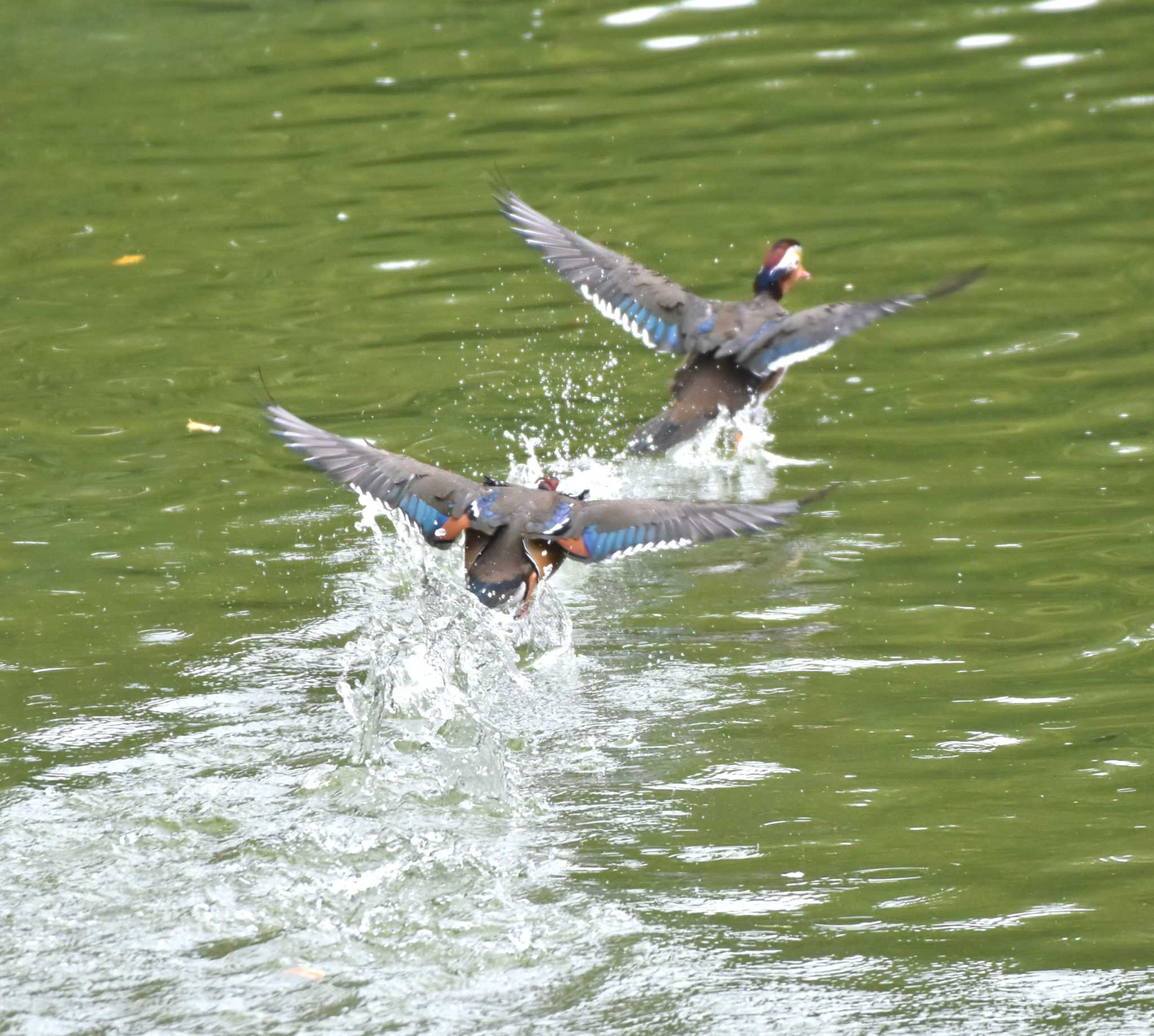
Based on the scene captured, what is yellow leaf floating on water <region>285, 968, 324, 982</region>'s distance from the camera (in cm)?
457

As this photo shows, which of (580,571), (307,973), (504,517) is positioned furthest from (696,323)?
(307,973)

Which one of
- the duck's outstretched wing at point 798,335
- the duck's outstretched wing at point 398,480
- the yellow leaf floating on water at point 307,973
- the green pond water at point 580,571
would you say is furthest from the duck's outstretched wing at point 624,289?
the yellow leaf floating on water at point 307,973

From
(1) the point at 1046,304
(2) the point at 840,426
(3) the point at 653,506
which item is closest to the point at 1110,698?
(3) the point at 653,506

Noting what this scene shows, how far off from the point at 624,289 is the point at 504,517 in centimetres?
241

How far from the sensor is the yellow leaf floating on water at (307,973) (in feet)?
15.0

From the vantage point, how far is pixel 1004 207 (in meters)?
11.2

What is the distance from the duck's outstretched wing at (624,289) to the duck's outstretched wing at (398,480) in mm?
2125

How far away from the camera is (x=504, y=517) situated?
22.4ft

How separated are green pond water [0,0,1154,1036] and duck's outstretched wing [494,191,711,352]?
1.72 ft

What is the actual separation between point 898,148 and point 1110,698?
7037mm

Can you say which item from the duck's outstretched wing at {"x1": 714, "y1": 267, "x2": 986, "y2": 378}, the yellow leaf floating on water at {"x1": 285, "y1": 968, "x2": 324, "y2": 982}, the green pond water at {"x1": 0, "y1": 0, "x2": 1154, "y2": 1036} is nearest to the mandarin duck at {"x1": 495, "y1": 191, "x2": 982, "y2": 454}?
the duck's outstretched wing at {"x1": 714, "y1": 267, "x2": 986, "y2": 378}

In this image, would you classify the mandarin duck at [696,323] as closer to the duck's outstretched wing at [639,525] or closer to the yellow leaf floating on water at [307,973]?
the duck's outstretched wing at [639,525]

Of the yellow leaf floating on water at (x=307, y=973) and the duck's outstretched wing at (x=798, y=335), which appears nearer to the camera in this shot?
the yellow leaf floating on water at (x=307, y=973)

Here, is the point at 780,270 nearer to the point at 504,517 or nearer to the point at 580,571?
the point at 580,571
